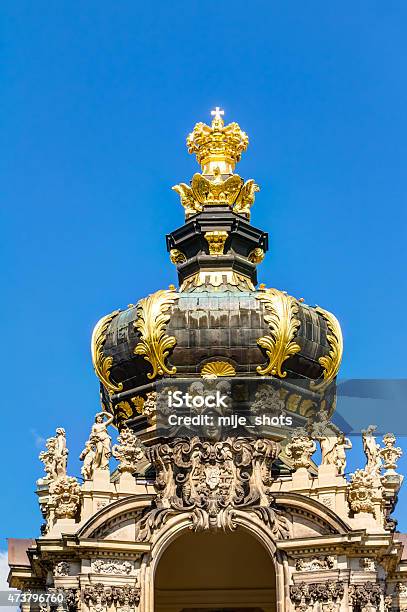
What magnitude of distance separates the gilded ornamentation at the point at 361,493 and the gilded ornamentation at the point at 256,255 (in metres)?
12.5

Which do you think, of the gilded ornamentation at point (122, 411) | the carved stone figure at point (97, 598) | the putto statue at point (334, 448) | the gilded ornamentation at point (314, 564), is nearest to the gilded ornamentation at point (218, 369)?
the gilded ornamentation at point (122, 411)

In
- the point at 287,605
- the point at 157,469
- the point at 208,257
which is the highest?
the point at 208,257

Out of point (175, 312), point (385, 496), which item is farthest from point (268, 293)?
point (385, 496)

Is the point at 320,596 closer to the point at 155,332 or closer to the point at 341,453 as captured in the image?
the point at 341,453

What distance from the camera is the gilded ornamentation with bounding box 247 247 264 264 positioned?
2778 inches

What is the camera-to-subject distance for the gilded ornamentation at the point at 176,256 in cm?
7062

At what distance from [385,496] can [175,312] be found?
8917 mm

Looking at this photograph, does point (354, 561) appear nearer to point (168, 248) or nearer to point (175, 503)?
point (175, 503)

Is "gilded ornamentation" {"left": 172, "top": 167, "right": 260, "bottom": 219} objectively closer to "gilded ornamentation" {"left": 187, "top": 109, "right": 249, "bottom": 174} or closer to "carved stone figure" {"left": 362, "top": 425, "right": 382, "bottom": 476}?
"gilded ornamentation" {"left": 187, "top": 109, "right": 249, "bottom": 174}

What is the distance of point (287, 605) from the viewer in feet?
193

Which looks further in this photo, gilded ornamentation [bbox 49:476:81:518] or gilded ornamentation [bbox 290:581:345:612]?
gilded ornamentation [bbox 49:476:81:518]

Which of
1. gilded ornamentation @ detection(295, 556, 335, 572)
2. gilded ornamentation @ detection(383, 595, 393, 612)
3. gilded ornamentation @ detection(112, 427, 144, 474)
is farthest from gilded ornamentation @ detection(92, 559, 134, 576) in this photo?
gilded ornamentation @ detection(383, 595, 393, 612)

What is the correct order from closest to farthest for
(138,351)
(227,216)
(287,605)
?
(287,605)
(138,351)
(227,216)

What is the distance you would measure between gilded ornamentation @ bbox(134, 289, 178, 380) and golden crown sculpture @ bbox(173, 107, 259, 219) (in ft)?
18.3
